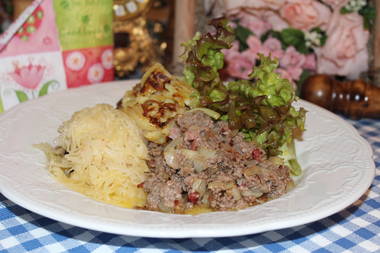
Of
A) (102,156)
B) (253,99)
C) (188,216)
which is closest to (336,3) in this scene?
(253,99)

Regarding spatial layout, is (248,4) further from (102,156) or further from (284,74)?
(102,156)

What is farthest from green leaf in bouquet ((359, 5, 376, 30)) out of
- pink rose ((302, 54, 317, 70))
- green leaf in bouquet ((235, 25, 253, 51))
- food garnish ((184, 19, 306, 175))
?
food garnish ((184, 19, 306, 175))

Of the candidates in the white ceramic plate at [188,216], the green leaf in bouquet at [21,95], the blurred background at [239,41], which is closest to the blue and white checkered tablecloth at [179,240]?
the white ceramic plate at [188,216]

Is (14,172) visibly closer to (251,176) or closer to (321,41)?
(251,176)

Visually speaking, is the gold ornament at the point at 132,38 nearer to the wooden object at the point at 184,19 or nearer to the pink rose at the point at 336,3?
the wooden object at the point at 184,19

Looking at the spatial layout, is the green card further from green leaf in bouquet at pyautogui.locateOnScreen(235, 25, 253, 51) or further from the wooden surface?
the wooden surface

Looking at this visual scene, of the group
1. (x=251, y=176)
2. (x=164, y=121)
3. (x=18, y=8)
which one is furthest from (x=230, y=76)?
(x=18, y=8)
